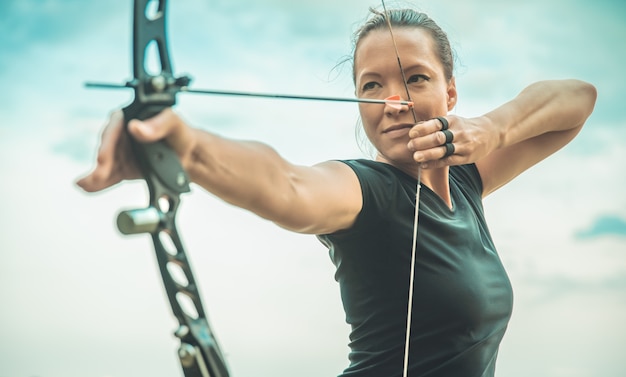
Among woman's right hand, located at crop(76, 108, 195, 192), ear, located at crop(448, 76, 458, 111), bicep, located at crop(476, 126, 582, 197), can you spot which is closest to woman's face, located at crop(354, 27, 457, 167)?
ear, located at crop(448, 76, 458, 111)

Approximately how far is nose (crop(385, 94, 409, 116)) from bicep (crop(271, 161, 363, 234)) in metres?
0.25

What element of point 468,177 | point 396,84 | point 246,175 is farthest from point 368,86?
point 246,175

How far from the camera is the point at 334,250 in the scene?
67.9 inches

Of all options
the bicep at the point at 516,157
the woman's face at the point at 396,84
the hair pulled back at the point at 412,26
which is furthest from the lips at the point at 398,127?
the bicep at the point at 516,157

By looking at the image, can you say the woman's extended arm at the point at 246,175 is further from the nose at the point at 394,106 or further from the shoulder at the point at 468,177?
the shoulder at the point at 468,177

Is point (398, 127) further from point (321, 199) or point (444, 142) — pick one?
point (321, 199)

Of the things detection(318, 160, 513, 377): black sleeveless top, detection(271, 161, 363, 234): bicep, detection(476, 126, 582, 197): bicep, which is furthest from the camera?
detection(476, 126, 582, 197): bicep

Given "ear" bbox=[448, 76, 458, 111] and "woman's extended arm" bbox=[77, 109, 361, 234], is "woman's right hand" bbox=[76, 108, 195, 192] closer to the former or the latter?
"woman's extended arm" bbox=[77, 109, 361, 234]

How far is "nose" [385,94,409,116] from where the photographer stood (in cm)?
180

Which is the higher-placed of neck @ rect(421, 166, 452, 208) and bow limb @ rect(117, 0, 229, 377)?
neck @ rect(421, 166, 452, 208)

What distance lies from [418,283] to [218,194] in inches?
25.5

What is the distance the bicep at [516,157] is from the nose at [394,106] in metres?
0.54

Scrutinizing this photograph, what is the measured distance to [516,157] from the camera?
2.37 metres

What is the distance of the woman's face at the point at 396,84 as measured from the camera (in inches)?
72.3
